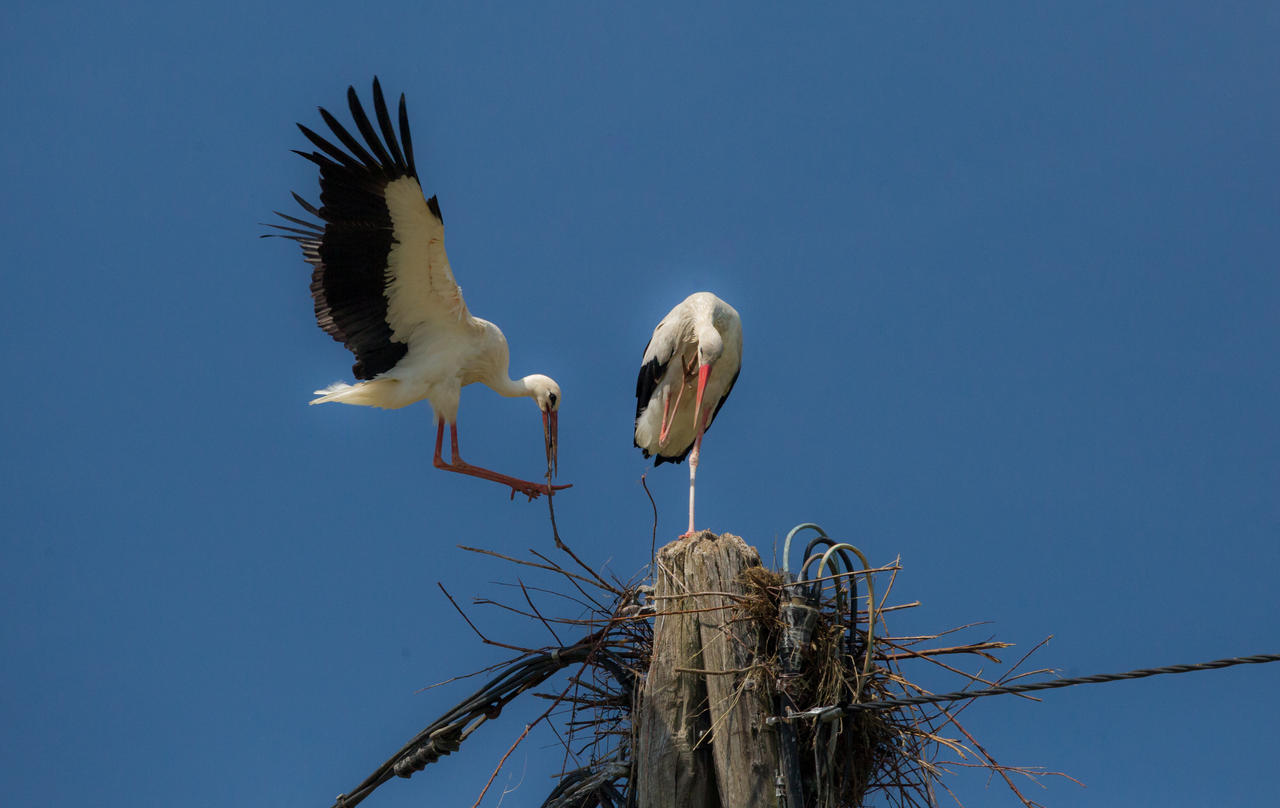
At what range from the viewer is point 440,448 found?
841cm

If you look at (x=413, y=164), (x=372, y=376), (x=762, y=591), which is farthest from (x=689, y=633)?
(x=372, y=376)

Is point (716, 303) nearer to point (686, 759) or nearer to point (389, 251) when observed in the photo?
point (389, 251)

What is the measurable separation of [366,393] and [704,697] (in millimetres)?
4551

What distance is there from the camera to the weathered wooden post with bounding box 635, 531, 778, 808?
384 cm

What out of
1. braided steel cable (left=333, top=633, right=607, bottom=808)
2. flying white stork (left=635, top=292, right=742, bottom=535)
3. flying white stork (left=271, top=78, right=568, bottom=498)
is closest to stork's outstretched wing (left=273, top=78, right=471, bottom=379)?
flying white stork (left=271, top=78, right=568, bottom=498)

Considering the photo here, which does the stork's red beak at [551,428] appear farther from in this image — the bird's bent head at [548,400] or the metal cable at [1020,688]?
the metal cable at [1020,688]

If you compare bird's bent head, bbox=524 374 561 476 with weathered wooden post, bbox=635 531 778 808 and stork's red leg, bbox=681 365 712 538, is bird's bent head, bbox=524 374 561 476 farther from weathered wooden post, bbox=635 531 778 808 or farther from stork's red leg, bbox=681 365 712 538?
weathered wooden post, bbox=635 531 778 808

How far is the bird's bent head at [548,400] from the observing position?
8469mm

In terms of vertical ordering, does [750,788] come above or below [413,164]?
below

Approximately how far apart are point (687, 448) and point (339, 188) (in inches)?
133

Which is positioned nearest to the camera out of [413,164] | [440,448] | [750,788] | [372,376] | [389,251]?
[750,788]

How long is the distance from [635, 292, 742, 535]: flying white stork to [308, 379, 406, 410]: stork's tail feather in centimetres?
188

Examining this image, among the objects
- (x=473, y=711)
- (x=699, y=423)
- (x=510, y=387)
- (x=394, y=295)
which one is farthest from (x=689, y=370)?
(x=473, y=711)

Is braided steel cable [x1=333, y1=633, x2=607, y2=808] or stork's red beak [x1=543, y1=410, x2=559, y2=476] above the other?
stork's red beak [x1=543, y1=410, x2=559, y2=476]
